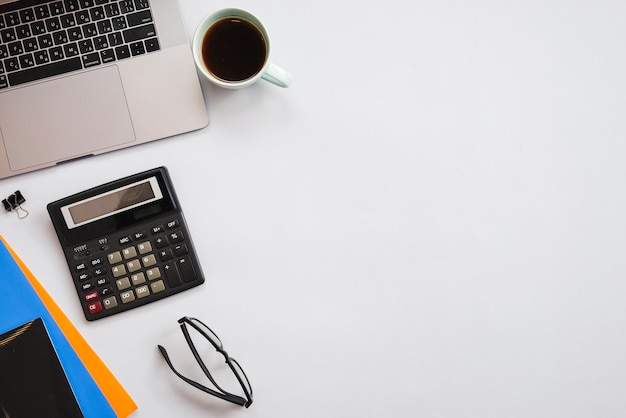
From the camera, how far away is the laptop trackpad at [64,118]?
0.70 m

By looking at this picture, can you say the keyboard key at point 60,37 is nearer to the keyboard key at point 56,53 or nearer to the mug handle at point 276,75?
the keyboard key at point 56,53

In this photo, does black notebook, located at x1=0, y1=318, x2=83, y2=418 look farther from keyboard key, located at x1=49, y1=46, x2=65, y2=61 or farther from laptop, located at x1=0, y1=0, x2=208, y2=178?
keyboard key, located at x1=49, y1=46, x2=65, y2=61

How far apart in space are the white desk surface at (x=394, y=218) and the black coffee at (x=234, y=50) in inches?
1.7

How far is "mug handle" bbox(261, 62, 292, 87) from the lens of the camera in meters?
0.67

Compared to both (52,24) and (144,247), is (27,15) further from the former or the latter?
(144,247)

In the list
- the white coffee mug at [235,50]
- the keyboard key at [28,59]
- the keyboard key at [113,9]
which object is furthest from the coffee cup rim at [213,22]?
the keyboard key at [28,59]

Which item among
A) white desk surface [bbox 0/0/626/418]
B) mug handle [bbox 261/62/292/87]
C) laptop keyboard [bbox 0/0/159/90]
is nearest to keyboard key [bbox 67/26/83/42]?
laptop keyboard [bbox 0/0/159/90]

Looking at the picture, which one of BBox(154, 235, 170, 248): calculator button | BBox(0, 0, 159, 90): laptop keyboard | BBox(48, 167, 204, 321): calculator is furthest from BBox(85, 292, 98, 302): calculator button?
BBox(0, 0, 159, 90): laptop keyboard

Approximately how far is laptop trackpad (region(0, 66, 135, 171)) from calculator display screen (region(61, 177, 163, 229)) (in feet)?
0.20

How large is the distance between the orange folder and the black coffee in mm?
357

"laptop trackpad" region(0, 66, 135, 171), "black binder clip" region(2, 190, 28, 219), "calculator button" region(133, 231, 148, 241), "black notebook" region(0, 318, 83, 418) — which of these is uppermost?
"laptop trackpad" region(0, 66, 135, 171)

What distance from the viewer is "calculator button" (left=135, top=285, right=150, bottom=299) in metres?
0.71

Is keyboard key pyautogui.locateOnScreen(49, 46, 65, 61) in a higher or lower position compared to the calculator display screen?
higher

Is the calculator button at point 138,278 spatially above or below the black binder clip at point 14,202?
below
